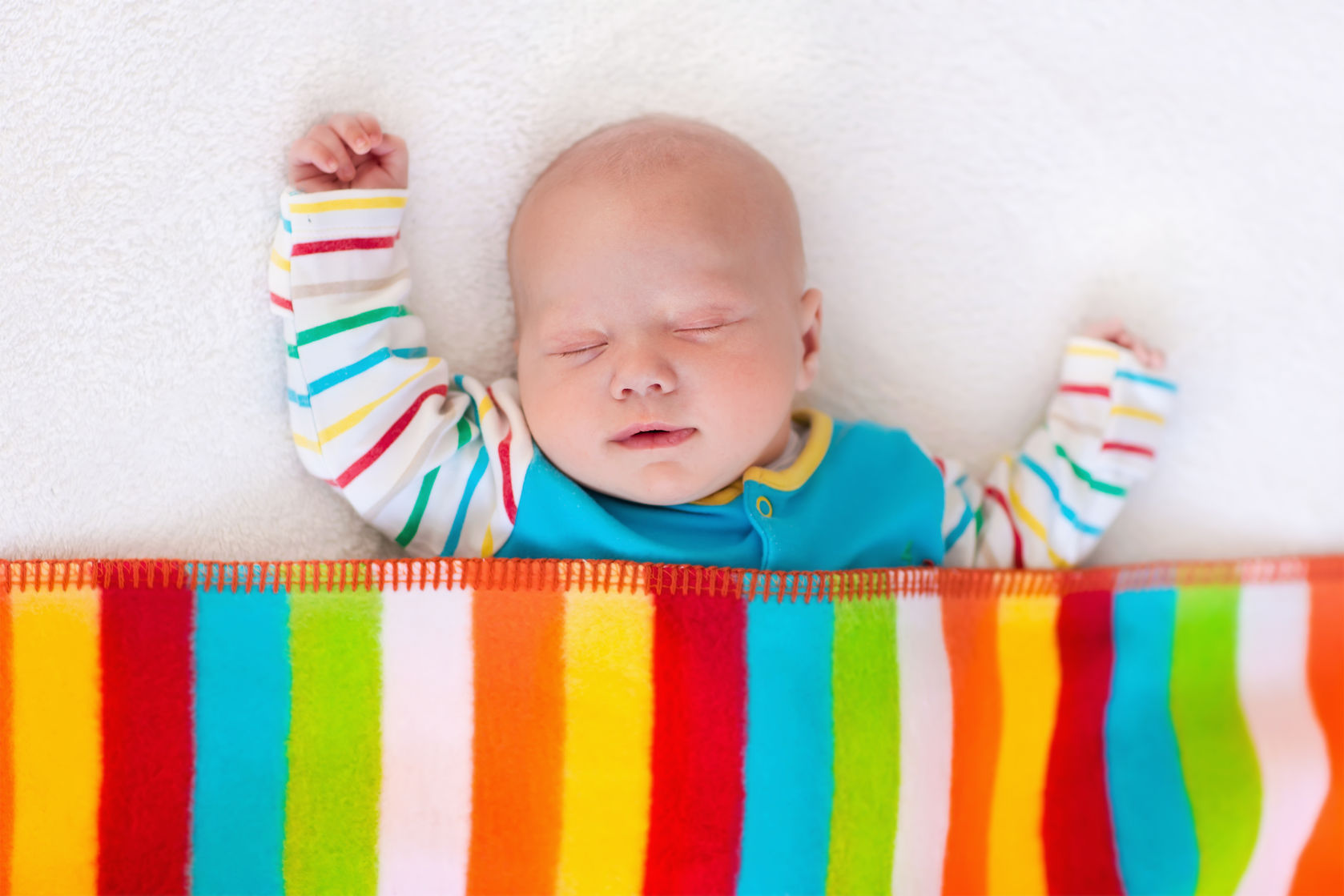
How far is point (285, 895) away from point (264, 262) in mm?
609

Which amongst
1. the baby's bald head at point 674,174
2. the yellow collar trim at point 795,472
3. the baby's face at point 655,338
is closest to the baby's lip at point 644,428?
the baby's face at point 655,338

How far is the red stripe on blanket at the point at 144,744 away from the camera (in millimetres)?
873

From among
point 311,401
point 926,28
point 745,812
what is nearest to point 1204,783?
point 745,812

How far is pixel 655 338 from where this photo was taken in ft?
3.18

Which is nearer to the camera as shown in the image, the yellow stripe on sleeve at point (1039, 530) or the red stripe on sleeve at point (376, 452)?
the red stripe on sleeve at point (376, 452)

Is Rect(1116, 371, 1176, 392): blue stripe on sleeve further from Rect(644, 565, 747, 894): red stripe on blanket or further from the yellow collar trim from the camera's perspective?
Rect(644, 565, 747, 894): red stripe on blanket

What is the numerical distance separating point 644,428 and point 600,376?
68 millimetres

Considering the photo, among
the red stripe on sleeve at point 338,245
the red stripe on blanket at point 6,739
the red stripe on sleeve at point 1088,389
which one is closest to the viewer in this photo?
the red stripe on blanket at point 6,739

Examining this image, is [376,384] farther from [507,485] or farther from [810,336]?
[810,336]

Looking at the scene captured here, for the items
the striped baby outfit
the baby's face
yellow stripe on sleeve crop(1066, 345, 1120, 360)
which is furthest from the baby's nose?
yellow stripe on sleeve crop(1066, 345, 1120, 360)

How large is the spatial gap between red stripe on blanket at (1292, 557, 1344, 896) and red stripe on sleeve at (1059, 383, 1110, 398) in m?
0.32

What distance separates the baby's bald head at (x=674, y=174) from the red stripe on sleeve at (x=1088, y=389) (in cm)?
38

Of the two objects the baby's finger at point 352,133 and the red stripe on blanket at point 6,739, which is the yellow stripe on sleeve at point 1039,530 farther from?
the red stripe on blanket at point 6,739

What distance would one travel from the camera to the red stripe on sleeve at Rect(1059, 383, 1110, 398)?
3.88 ft
